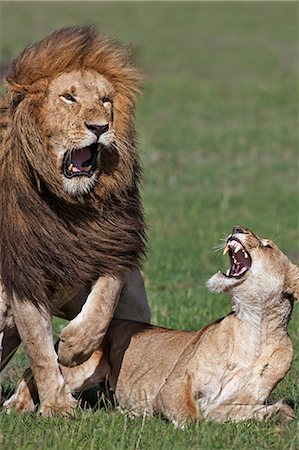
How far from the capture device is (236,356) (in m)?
4.77

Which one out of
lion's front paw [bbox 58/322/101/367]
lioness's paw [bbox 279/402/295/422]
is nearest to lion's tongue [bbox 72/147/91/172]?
lion's front paw [bbox 58/322/101/367]

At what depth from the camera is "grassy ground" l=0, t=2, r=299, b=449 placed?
430 centimetres

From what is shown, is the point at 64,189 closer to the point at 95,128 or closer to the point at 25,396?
the point at 95,128

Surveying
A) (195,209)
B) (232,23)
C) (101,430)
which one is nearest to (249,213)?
(195,209)

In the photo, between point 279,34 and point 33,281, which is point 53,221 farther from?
point 279,34

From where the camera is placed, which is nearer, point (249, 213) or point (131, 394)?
point (131, 394)

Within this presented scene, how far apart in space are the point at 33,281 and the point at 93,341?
0.35 meters

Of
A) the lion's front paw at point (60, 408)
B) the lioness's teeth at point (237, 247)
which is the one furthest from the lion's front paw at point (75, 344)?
the lioness's teeth at point (237, 247)

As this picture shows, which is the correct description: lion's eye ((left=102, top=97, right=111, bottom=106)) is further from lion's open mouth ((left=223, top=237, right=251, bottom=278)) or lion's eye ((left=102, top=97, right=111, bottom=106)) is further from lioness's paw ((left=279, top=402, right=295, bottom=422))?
lioness's paw ((left=279, top=402, right=295, bottom=422))

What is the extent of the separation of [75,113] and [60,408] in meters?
1.21

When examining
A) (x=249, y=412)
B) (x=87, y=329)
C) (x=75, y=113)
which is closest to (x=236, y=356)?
(x=249, y=412)

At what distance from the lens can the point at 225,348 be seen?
4797 millimetres

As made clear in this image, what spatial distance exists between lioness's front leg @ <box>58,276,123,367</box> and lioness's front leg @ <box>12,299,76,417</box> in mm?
61

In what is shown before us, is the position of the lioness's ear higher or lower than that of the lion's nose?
lower
